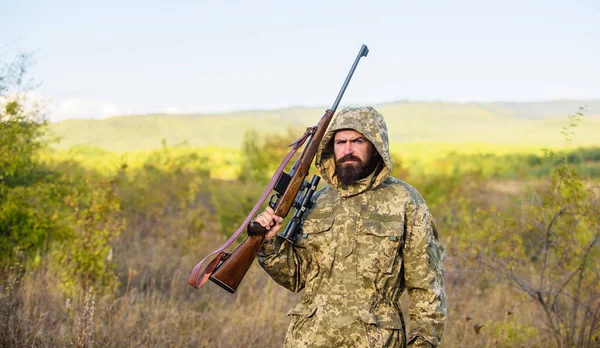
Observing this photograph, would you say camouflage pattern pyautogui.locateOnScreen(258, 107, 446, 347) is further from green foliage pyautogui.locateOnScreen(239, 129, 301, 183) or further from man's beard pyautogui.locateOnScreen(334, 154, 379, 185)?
green foliage pyautogui.locateOnScreen(239, 129, 301, 183)

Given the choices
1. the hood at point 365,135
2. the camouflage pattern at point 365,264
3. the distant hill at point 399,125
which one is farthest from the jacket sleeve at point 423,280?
the distant hill at point 399,125

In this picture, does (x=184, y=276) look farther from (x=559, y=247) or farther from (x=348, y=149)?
(x=348, y=149)

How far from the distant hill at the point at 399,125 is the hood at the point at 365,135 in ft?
196

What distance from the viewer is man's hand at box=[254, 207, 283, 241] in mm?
3577

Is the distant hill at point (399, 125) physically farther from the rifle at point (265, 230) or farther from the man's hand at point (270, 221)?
the man's hand at point (270, 221)

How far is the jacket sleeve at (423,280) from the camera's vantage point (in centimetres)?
329

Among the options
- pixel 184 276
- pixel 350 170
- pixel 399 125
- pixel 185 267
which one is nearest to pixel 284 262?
pixel 350 170

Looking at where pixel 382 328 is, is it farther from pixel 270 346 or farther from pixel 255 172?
pixel 255 172

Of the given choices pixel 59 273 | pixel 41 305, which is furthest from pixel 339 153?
pixel 59 273

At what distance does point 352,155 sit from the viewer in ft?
11.9

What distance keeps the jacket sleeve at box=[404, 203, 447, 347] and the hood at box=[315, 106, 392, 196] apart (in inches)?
11.3

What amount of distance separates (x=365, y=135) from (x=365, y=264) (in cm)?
72

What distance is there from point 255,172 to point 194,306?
10.9 m

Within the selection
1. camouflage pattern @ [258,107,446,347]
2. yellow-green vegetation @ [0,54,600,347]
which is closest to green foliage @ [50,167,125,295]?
yellow-green vegetation @ [0,54,600,347]
